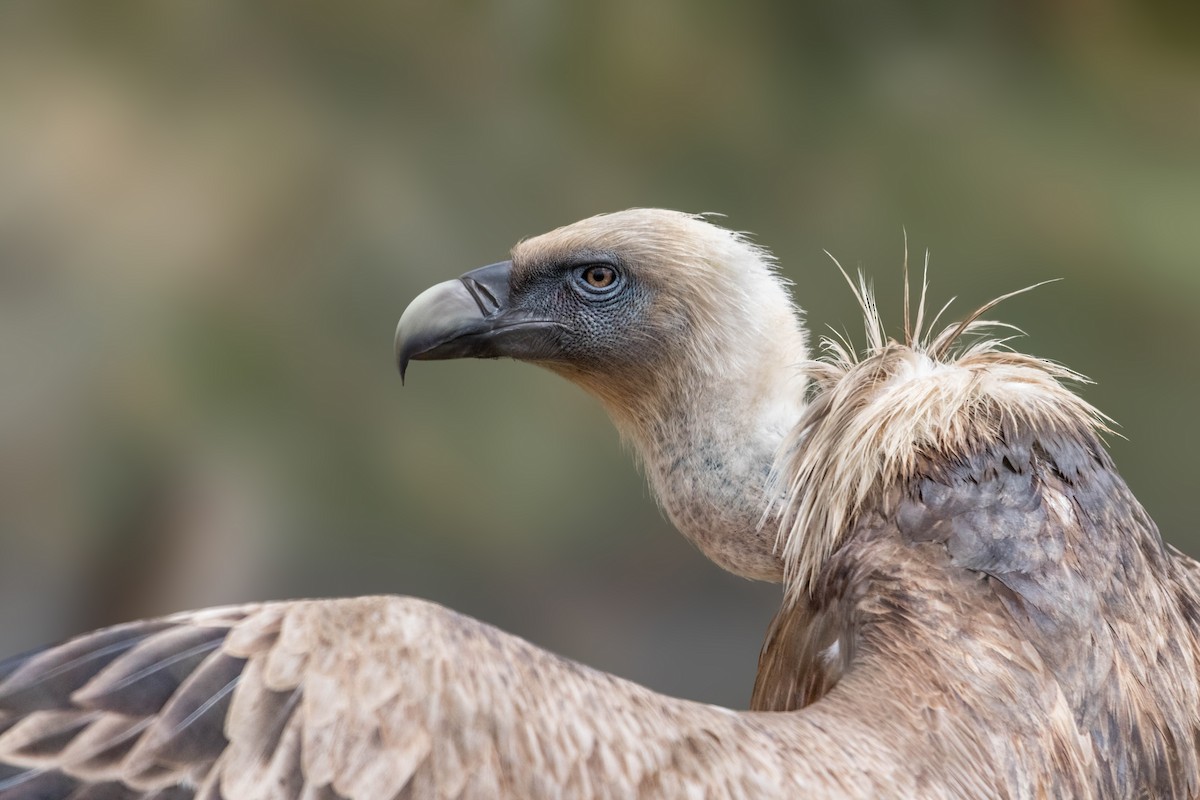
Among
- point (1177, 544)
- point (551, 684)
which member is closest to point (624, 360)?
point (551, 684)

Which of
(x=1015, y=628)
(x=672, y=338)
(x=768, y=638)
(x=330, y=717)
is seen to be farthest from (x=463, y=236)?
(x=330, y=717)

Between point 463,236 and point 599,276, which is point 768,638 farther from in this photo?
point 463,236

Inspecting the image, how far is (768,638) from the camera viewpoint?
53.8 inches

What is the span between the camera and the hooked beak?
158 centimetres

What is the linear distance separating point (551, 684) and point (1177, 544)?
3.00 m

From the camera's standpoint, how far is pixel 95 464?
286 centimetres

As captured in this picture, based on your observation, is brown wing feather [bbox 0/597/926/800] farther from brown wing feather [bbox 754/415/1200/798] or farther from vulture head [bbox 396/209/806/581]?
vulture head [bbox 396/209/806/581]

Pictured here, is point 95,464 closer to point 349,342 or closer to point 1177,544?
point 349,342

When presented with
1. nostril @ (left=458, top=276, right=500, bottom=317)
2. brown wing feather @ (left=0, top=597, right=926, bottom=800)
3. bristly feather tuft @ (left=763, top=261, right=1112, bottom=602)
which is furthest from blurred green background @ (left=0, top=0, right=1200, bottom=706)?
brown wing feather @ (left=0, top=597, right=926, bottom=800)

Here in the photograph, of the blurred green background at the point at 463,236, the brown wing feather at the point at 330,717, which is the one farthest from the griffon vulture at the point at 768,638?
the blurred green background at the point at 463,236

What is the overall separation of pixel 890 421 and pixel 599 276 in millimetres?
531

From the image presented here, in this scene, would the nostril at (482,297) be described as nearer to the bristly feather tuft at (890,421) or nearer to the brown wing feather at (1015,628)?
the bristly feather tuft at (890,421)

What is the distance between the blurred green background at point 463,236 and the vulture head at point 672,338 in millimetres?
1395

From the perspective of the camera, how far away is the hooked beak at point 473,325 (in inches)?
62.1
